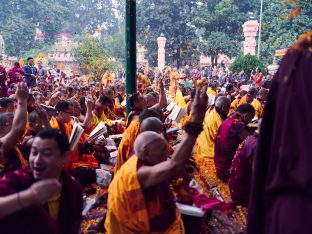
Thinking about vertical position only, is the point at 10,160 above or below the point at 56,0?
below

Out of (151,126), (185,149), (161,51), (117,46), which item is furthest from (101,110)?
(117,46)

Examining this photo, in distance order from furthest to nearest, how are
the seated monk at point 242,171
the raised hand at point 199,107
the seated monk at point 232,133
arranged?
1. the seated monk at point 232,133
2. the seated monk at point 242,171
3. the raised hand at point 199,107

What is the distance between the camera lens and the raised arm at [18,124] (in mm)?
3504

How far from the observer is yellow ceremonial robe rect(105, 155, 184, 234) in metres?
3.12

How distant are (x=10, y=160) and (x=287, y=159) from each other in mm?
2823

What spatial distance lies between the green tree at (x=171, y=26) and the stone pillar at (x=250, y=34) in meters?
6.35

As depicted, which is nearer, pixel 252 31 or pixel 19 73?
pixel 19 73

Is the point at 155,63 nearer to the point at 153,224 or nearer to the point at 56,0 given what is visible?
the point at 56,0

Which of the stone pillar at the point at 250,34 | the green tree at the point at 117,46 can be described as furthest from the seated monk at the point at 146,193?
the green tree at the point at 117,46

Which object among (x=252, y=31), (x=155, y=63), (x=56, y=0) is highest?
(x=56, y=0)

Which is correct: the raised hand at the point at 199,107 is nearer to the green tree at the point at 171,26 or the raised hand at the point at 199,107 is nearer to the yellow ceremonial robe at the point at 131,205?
the yellow ceremonial robe at the point at 131,205

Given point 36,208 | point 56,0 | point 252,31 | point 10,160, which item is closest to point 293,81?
point 36,208

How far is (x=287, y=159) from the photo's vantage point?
5.56 feet

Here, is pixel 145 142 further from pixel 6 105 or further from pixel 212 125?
pixel 212 125
